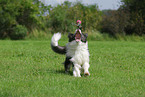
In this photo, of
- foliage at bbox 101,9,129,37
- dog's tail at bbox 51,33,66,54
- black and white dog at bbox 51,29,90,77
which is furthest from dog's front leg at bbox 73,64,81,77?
foliage at bbox 101,9,129,37

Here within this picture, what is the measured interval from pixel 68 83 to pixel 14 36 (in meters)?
16.5

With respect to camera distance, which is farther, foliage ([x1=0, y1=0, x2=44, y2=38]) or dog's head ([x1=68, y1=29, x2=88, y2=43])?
foliage ([x1=0, y1=0, x2=44, y2=38])

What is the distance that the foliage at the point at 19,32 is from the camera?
19.5m

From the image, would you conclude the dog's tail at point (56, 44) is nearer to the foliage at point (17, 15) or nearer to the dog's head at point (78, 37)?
the dog's head at point (78, 37)

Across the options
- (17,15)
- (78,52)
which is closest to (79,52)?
(78,52)

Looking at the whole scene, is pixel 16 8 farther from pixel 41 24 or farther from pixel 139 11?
pixel 139 11

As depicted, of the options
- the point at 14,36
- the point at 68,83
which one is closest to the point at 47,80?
the point at 68,83

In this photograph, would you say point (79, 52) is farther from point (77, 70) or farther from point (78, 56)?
point (77, 70)

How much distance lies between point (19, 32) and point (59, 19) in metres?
4.95

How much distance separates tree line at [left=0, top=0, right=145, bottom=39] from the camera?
1995 centimetres

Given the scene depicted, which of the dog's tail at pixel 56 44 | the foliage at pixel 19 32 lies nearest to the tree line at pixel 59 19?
the foliage at pixel 19 32

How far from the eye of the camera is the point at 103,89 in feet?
13.7

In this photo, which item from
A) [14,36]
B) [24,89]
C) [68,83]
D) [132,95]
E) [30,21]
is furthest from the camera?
[30,21]

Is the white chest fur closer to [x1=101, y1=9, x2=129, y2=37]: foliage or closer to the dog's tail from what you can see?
the dog's tail
